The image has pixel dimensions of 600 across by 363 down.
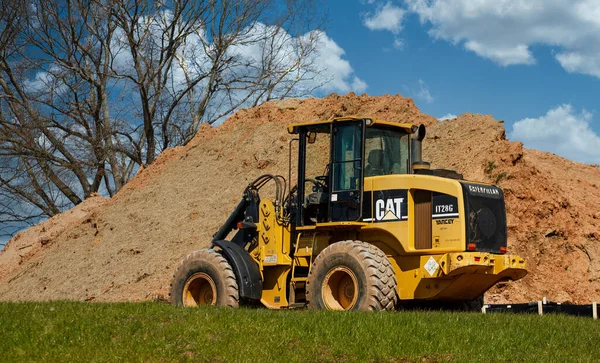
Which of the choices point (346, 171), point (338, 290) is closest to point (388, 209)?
point (346, 171)

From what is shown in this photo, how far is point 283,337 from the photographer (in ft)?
33.2

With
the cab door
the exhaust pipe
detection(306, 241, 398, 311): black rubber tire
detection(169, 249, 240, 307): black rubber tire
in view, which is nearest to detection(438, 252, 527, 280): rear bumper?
detection(306, 241, 398, 311): black rubber tire

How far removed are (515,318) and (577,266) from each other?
8697mm

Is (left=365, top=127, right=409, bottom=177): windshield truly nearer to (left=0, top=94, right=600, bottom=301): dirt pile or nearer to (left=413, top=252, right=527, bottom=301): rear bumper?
(left=413, top=252, right=527, bottom=301): rear bumper

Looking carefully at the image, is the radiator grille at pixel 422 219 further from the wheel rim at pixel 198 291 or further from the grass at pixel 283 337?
the wheel rim at pixel 198 291

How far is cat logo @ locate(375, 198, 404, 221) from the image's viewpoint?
13.5 meters

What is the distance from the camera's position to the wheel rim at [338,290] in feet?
43.5

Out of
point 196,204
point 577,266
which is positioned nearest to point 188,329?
point 577,266

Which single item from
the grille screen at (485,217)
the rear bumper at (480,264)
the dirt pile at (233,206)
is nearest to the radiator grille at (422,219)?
the rear bumper at (480,264)

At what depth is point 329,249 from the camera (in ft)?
44.1

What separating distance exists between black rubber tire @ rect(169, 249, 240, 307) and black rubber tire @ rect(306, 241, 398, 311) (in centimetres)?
168

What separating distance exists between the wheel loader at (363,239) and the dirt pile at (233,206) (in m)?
5.36

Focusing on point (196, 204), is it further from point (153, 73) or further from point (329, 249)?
point (329, 249)

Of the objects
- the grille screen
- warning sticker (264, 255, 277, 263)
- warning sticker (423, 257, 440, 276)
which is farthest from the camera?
warning sticker (264, 255, 277, 263)
